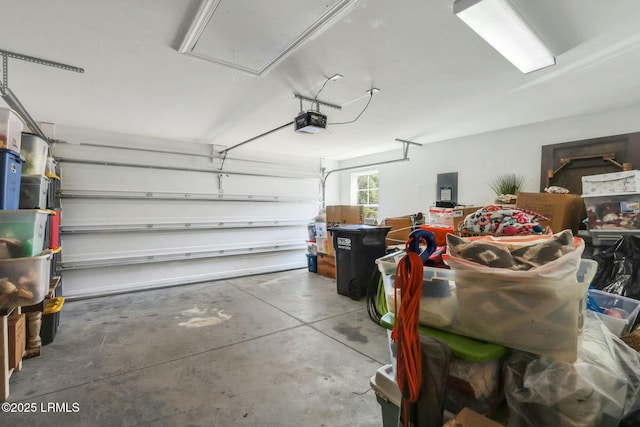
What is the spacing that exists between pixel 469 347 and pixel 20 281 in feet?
7.83

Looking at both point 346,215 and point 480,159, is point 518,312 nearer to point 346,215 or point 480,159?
point 480,159

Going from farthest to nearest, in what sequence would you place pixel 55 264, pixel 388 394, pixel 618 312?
pixel 55 264, pixel 618 312, pixel 388 394

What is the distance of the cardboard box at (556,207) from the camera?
9.95 feet

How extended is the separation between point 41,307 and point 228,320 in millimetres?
1651

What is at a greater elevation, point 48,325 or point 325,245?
point 325,245

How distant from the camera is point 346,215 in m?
5.43

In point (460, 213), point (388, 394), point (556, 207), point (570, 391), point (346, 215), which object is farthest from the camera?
point (346, 215)

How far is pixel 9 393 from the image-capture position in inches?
77.8

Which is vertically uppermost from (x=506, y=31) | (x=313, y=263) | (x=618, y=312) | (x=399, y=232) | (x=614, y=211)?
(x=506, y=31)

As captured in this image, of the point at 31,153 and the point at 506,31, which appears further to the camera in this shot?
the point at 31,153

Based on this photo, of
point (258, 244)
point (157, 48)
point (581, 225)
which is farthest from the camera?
point (258, 244)

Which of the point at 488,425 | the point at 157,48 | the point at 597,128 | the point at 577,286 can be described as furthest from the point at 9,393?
the point at 597,128

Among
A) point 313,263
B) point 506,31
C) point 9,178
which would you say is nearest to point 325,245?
point 313,263

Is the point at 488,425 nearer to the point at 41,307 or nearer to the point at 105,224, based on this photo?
the point at 41,307
